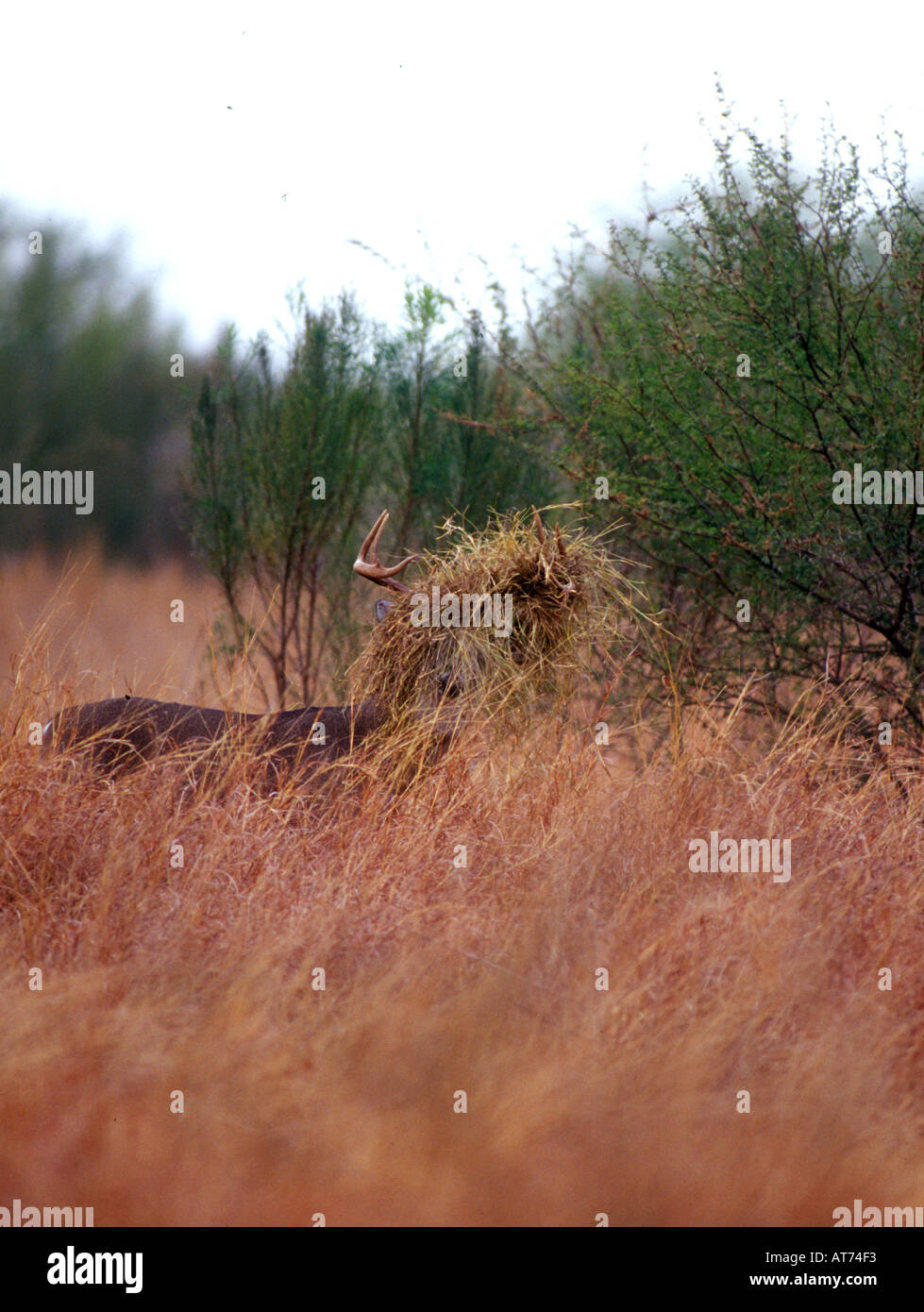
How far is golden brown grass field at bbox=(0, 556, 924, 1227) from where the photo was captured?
283cm

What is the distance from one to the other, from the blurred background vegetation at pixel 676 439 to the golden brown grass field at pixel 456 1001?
3.99 ft

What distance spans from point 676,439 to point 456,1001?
13.6 feet

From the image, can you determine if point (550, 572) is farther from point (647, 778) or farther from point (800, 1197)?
point (800, 1197)

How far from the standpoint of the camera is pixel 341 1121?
2875 mm

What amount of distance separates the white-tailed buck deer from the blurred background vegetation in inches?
18.9

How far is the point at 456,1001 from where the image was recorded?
331cm

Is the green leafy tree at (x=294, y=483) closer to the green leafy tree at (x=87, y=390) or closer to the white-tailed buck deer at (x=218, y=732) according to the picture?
the white-tailed buck deer at (x=218, y=732)

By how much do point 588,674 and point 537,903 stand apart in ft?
7.26
